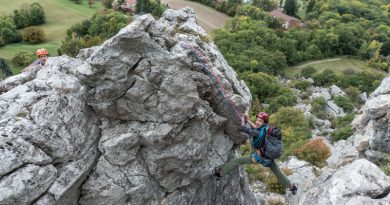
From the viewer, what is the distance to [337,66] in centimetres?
9725

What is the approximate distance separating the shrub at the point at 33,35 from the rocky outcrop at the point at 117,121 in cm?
7499

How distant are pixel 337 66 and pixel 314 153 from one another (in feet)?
210

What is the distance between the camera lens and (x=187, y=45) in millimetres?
16188

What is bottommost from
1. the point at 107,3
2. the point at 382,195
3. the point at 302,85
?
the point at 302,85

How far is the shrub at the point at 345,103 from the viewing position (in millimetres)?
71438

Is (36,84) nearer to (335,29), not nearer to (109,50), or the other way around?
(109,50)

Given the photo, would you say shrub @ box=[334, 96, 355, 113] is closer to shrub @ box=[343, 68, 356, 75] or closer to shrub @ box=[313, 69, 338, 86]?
shrub @ box=[313, 69, 338, 86]

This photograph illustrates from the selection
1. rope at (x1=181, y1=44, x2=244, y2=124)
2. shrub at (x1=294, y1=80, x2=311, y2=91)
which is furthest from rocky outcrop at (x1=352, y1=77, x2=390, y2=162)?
shrub at (x1=294, y1=80, x2=311, y2=91)

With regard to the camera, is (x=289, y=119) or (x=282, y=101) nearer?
(x=289, y=119)

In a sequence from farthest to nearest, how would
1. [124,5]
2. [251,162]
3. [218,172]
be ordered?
[124,5] → [218,172] → [251,162]

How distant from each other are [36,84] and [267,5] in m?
120

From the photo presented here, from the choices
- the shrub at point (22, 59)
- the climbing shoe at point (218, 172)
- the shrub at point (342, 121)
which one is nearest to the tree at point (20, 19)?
the shrub at point (22, 59)

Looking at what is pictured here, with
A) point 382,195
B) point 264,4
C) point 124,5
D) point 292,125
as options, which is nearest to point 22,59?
point 124,5

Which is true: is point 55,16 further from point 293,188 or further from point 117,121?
point 293,188
